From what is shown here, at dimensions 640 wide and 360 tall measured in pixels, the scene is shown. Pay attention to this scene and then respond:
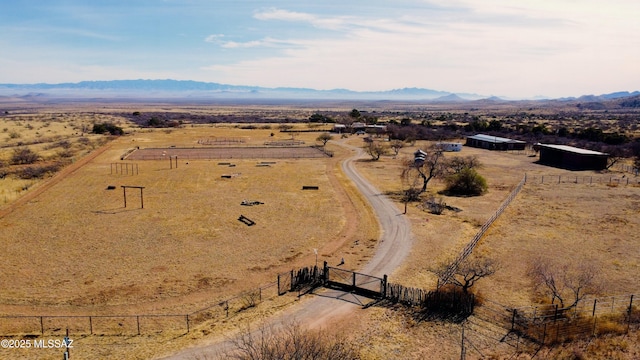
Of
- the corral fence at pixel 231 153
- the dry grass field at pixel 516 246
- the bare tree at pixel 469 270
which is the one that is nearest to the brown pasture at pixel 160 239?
the bare tree at pixel 469 270

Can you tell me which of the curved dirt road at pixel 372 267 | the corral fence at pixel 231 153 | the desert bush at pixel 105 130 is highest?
the desert bush at pixel 105 130

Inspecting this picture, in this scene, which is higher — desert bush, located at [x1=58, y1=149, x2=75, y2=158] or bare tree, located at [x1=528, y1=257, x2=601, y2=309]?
desert bush, located at [x1=58, y1=149, x2=75, y2=158]

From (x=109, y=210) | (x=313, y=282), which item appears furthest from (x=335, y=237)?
(x=109, y=210)

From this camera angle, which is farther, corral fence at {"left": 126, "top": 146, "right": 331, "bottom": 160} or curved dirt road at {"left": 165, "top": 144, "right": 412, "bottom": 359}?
corral fence at {"left": 126, "top": 146, "right": 331, "bottom": 160}

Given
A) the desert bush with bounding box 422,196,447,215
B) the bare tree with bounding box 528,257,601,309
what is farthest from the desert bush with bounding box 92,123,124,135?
the bare tree with bounding box 528,257,601,309

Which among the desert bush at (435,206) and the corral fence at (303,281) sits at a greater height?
the desert bush at (435,206)

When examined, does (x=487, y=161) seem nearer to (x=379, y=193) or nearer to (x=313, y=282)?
(x=379, y=193)

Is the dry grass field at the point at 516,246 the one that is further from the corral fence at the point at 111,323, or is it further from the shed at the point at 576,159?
the shed at the point at 576,159

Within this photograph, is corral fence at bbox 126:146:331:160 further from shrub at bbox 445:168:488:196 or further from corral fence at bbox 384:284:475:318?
corral fence at bbox 384:284:475:318
